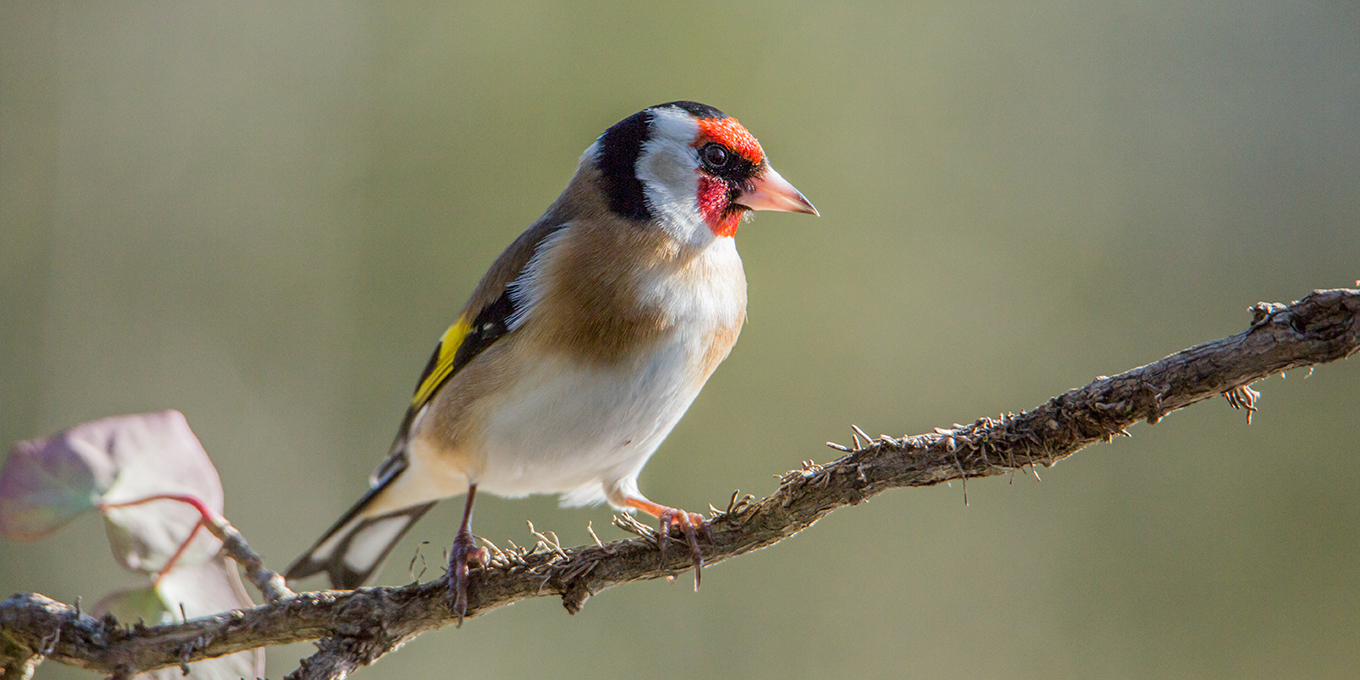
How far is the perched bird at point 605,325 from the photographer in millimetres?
2318

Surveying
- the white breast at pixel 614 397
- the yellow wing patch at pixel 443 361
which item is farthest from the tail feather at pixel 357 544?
the white breast at pixel 614 397

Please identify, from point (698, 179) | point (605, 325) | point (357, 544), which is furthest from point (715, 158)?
point (357, 544)

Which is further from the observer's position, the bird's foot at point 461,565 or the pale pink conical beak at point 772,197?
the pale pink conical beak at point 772,197

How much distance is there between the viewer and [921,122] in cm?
641

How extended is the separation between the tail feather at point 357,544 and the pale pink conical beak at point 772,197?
1.26 meters

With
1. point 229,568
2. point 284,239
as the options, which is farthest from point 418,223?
point 229,568

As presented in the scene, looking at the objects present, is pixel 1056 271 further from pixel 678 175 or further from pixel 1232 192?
pixel 678 175

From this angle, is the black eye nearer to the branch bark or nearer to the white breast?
the white breast

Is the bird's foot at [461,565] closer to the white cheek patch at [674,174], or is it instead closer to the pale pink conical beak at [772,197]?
the white cheek patch at [674,174]

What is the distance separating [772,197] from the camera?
2492 mm

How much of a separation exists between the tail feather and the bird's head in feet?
3.53

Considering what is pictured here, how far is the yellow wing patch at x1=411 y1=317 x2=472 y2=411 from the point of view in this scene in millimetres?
2719

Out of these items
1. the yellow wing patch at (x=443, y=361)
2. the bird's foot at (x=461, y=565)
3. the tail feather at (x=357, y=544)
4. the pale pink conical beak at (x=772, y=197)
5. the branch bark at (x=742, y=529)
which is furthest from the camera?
the tail feather at (x=357, y=544)

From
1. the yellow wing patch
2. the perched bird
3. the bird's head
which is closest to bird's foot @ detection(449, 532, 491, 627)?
the perched bird
